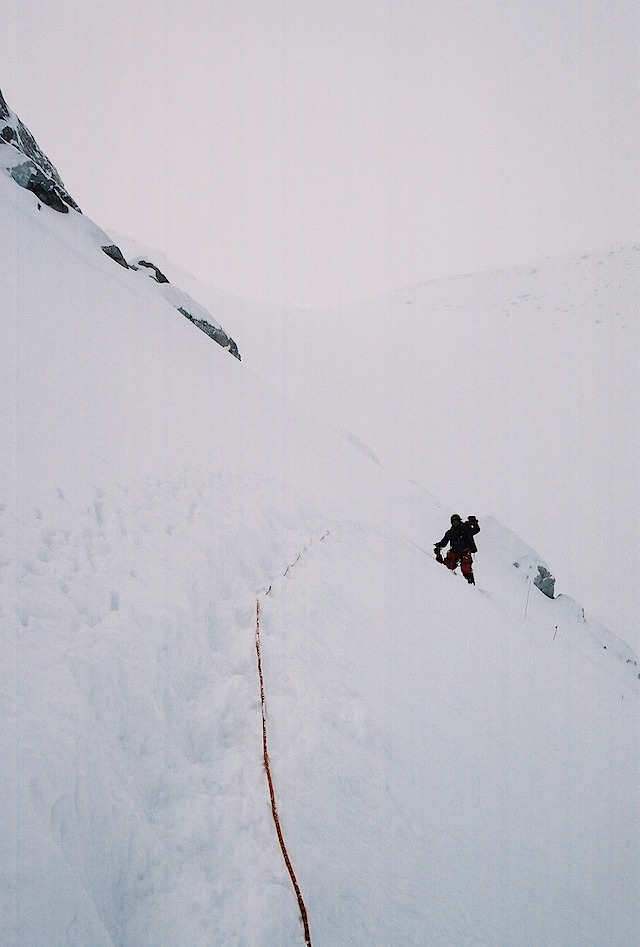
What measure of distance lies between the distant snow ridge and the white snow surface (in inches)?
248

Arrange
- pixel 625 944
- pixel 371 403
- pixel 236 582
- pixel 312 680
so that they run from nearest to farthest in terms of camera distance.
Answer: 1. pixel 625 944
2. pixel 312 680
3. pixel 236 582
4. pixel 371 403

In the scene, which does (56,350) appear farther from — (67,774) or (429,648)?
(429,648)

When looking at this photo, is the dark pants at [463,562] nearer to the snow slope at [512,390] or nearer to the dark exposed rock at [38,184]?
the snow slope at [512,390]

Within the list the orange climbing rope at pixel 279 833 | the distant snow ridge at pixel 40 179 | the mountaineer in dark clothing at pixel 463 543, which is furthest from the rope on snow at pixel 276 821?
the distant snow ridge at pixel 40 179

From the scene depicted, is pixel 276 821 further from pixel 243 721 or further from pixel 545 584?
pixel 545 584

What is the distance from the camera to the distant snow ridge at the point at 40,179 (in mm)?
12344

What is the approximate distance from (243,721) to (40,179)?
15.4 metres

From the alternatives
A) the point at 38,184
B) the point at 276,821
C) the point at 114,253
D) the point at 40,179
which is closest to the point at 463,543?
the point at 276,821

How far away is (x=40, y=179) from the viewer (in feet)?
41.7

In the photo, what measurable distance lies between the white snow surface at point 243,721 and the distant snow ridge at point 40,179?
20.7 ft

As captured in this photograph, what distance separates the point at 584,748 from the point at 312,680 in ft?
12.1

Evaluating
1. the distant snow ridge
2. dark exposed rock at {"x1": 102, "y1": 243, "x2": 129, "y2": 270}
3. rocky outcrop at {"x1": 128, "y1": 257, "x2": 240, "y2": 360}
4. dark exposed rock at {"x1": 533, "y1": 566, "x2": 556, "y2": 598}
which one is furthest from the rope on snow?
the distant snow ridge

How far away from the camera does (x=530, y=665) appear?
6.78 meters

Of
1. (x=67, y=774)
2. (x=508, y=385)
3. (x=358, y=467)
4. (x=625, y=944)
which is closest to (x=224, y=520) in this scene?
(x=67, y=774)
